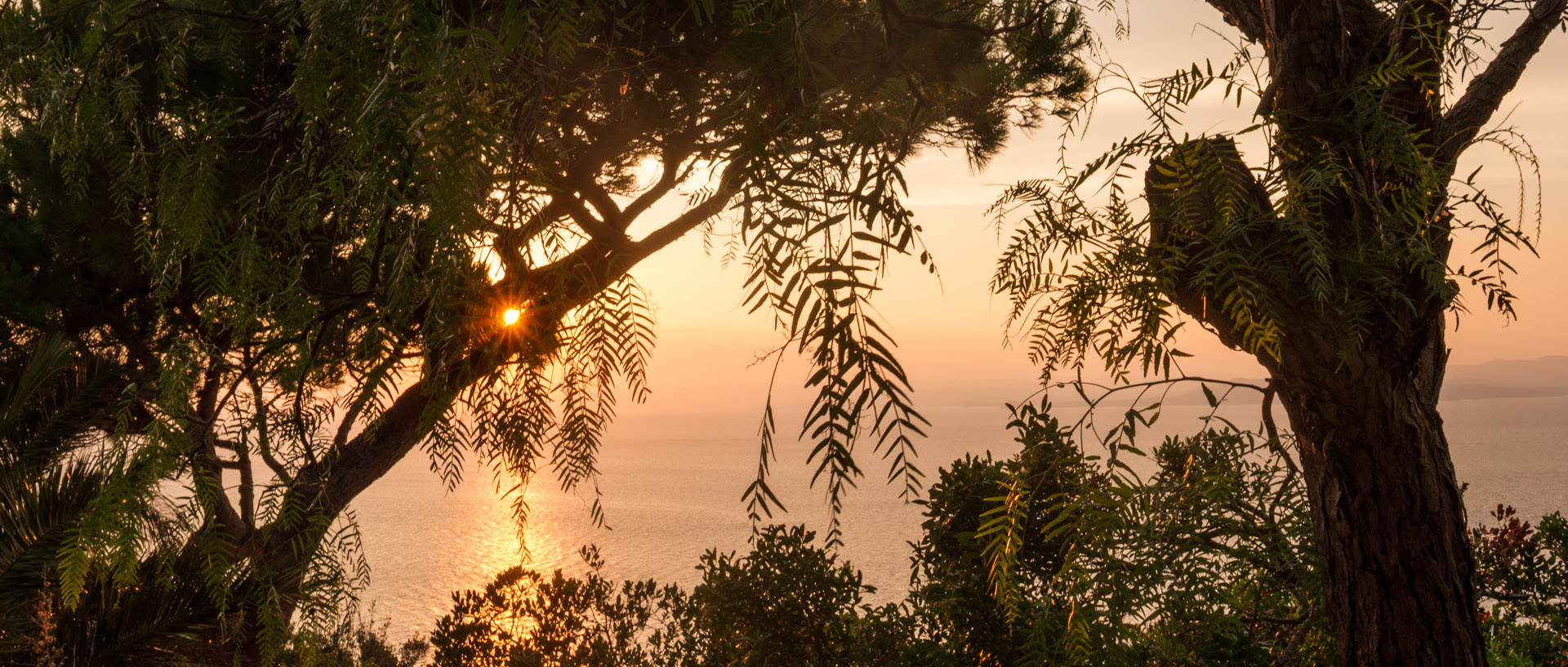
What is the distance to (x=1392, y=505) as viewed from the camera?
114 cm

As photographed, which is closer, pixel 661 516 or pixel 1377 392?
pixel 1377 392

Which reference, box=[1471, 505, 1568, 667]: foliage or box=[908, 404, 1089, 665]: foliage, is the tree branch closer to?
box=[908, 404, 1089, 665]: foliage

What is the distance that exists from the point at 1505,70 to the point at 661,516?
1348 inches

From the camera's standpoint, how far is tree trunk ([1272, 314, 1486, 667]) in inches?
43.9

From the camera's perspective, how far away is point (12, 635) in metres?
3.62

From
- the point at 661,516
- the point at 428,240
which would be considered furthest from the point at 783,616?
the point at 661,516

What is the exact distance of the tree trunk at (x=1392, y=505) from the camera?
112cm

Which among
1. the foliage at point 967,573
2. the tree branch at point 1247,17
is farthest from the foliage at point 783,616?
the tree branch at point 1247,17

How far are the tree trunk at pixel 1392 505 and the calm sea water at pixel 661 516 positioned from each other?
1017 cm

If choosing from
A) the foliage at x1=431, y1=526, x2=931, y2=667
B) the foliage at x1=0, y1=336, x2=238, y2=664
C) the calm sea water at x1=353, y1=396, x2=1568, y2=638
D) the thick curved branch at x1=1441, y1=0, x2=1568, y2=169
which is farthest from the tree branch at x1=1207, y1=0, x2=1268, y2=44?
the calm sea water at x1=353, y1=396, x2=1568, y2=638

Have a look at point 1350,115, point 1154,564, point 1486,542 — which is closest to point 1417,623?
point 1154,564

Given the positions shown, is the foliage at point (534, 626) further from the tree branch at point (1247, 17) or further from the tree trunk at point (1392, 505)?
the tree branch at point (1247, 17)

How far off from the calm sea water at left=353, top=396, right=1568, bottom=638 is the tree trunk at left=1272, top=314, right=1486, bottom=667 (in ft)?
33.4

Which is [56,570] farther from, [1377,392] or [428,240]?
[1377,392]
